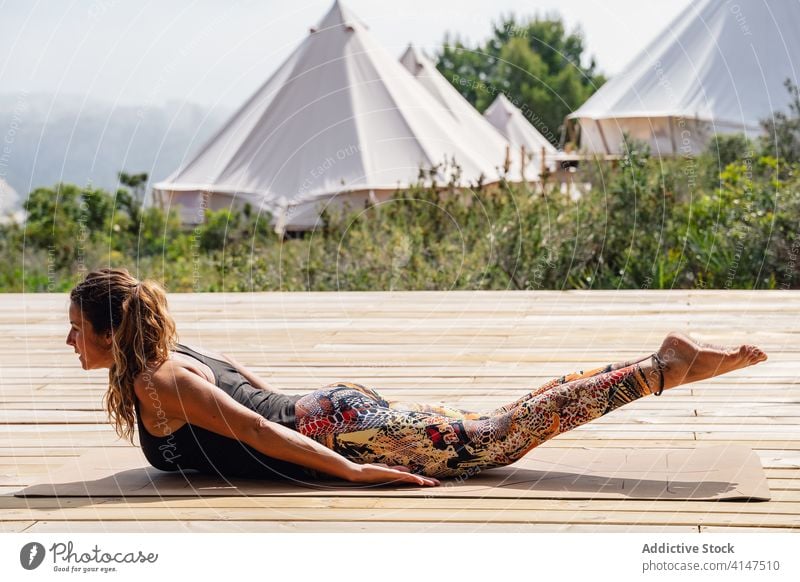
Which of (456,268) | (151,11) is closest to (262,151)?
(456,268)

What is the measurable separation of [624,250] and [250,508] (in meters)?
5.62

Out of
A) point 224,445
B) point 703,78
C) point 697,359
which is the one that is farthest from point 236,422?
point 703,78

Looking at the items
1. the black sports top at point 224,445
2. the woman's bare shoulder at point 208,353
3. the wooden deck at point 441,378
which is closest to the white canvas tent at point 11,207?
the wooden deck at point 441,378

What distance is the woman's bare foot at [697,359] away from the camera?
9.39 ft

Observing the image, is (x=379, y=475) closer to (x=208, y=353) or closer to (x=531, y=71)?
(x=208, y=353)

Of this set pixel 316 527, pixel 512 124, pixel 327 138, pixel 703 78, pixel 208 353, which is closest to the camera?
pixel 316 527

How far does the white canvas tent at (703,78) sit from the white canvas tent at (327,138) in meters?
2.86

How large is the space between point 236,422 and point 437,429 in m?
0.53

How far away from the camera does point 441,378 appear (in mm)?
4727

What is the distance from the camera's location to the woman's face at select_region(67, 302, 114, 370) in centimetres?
295

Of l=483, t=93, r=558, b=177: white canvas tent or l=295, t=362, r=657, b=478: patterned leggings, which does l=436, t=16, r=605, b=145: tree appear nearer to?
l=483, t=93, r=558, b=177: white canvas tent

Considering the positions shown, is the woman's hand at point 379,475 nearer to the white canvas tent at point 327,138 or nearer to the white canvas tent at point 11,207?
the white canvas tent at point 327,138

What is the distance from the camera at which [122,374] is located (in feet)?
9.66
